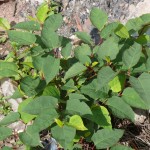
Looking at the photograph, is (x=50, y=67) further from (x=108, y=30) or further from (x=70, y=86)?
(x=108, y=30)

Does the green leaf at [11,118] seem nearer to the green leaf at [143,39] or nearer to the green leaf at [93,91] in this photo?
the green leaf at [93,91]

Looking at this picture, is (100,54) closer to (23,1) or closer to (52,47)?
(52,47)

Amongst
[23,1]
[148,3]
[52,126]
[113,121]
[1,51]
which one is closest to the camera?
[52,126]

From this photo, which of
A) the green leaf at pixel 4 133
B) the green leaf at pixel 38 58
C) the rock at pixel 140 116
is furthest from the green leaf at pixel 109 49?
the green leaf at pixel 4 133

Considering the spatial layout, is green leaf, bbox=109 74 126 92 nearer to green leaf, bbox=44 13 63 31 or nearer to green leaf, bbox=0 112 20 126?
green leaf, bbox=44 13 63 31

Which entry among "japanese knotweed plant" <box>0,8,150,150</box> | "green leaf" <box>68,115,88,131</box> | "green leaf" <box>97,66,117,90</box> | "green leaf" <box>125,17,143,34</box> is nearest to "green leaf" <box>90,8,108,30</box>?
"japanese knotweed plant" <box>0,8,150,150</box>

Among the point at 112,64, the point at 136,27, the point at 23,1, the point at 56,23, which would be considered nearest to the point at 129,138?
the point at 112,64
